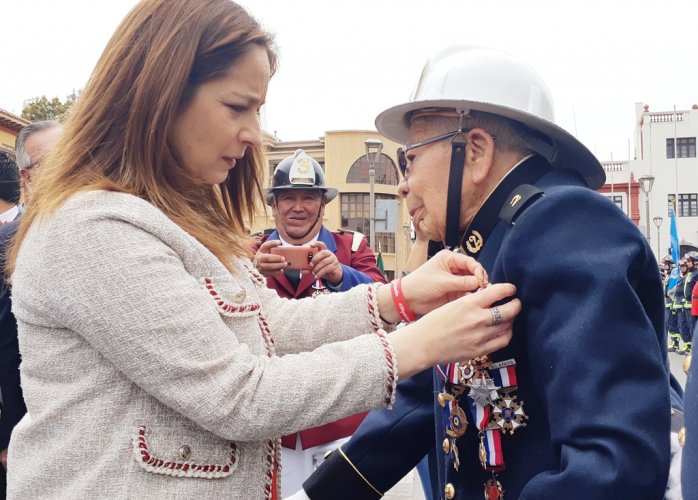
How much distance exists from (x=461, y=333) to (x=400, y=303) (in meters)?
0.53

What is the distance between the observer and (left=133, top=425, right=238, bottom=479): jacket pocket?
5.46 feet

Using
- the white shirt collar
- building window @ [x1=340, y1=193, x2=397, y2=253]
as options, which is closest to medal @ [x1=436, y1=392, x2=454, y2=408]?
the white shirt collar

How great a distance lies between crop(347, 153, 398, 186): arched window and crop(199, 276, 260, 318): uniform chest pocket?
4302cm

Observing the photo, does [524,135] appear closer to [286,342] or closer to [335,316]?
[335,316]

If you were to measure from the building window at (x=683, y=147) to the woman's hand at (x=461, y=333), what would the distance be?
48370mm

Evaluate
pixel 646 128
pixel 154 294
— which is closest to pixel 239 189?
pixel 154 294

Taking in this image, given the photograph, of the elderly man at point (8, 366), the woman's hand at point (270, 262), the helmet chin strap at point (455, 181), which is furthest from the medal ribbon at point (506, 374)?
the woman's hand at point (270, 262)

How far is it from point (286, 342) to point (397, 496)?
388 cm

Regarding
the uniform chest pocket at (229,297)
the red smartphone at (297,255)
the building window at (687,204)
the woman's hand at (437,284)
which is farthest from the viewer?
the building window at (687,204)

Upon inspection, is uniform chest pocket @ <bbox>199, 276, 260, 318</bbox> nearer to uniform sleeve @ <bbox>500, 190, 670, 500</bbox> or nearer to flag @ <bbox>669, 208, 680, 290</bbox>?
uniform sleeve @ <bbox>500, 190, 670, 500</bbox>

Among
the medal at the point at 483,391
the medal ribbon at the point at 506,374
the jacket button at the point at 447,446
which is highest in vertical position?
the medal ribbon at the point at 506,374

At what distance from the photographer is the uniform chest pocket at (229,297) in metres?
1.81

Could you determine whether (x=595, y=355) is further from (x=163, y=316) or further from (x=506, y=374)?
(x=163, y=316)

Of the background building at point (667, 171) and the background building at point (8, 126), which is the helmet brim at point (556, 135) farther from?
the background building at point (667, 171)
